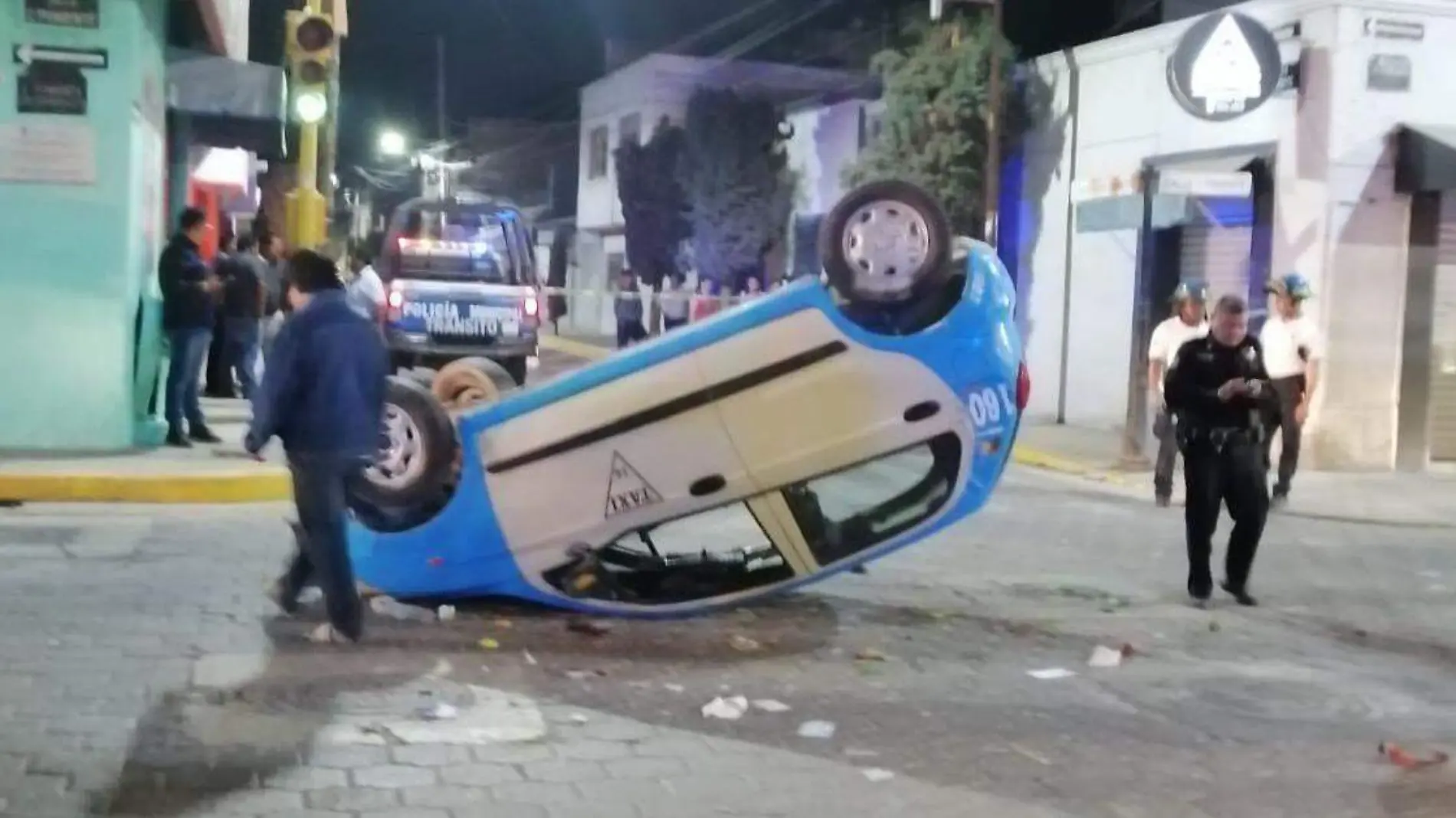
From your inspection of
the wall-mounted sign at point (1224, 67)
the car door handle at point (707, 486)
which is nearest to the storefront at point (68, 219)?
the car door handle at point (707, 486)

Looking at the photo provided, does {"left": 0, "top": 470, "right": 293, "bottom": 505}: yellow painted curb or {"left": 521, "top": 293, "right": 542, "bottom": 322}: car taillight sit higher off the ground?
{"left": 521, "top": 293, "right": 542, "bottom": 322}: car taillight

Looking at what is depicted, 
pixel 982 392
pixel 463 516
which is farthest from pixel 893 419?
pixel 463 516

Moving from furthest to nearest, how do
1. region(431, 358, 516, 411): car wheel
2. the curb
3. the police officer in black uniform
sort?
1. the curb
2. the police officer in black uniform
3. region(431, 358, 516, 411): car wheel

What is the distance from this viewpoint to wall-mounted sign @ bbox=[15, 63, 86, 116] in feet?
37.9

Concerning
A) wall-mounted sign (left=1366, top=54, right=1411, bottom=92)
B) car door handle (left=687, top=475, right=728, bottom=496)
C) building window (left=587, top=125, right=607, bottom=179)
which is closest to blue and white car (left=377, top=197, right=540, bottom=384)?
wall-mounted sign (left=1366, top=54, right=1411, bottom=92)

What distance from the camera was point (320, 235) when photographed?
1238 centimetres

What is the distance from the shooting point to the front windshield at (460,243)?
68.1 ft

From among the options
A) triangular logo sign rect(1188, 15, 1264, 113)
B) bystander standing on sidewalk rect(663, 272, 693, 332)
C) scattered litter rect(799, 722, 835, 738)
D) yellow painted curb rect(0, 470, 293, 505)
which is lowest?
scattered litter rect(799, 722, 835, 738)

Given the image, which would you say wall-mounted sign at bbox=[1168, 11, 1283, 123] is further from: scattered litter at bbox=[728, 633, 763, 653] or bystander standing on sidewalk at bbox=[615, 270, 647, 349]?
bystander standing on sidewalk at bbox=[615, 270, 647, 349]

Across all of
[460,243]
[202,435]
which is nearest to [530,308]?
[460,243]

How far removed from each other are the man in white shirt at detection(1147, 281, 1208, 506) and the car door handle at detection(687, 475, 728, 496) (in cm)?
602

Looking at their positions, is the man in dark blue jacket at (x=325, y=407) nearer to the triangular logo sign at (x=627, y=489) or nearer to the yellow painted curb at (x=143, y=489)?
the triangular logo sign at (x=627, y=489)

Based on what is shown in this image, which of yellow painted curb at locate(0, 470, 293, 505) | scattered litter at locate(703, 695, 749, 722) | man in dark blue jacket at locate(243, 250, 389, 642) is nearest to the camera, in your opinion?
scattered litter at locate(703, 695, 749, 722)

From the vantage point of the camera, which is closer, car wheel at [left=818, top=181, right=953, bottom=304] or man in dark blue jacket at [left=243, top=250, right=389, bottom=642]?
man in dark blue jacket at [left=243, top=250, right=389, bottom=642]
